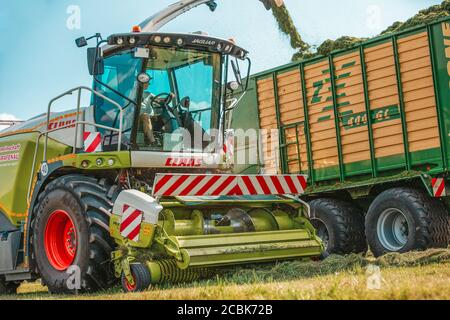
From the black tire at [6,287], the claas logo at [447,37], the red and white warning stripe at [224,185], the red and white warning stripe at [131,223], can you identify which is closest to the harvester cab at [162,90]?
the red and white warning stripe at [224,185]

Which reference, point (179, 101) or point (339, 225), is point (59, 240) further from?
point (339, 225)

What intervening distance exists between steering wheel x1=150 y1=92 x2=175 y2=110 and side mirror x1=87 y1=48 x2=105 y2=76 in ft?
2.42

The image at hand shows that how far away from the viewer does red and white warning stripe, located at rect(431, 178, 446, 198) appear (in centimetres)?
920

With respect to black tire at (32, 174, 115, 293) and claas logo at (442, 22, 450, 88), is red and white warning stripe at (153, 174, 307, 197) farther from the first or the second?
claas logo at (442, 22, 450, 88)

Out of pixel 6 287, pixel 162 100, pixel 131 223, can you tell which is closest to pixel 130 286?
pixel 131 223

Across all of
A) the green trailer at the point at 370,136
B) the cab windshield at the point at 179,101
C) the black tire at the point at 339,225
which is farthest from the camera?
the black tire at the point at 339,225

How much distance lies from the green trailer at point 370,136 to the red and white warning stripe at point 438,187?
0.04 feet

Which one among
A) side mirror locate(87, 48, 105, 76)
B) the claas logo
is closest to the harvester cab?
side mirror locate(87, 48, 105, 76)

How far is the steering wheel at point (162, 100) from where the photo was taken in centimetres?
785

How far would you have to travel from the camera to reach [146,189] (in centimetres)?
757

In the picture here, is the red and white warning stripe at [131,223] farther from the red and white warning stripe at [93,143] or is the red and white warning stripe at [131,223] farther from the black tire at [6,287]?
the black tire at [6,287]

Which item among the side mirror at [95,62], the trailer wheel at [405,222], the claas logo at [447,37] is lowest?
the trailer wheel at [405,222]

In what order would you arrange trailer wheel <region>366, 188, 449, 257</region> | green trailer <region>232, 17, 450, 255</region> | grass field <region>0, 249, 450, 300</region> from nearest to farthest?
grass field <region>0, 249, 450, 300</region>, trailer wheel <region>366, 188, 449, 257</region>, green trailer <region>232, 17, 450, 255</region>

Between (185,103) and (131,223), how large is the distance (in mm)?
1834
